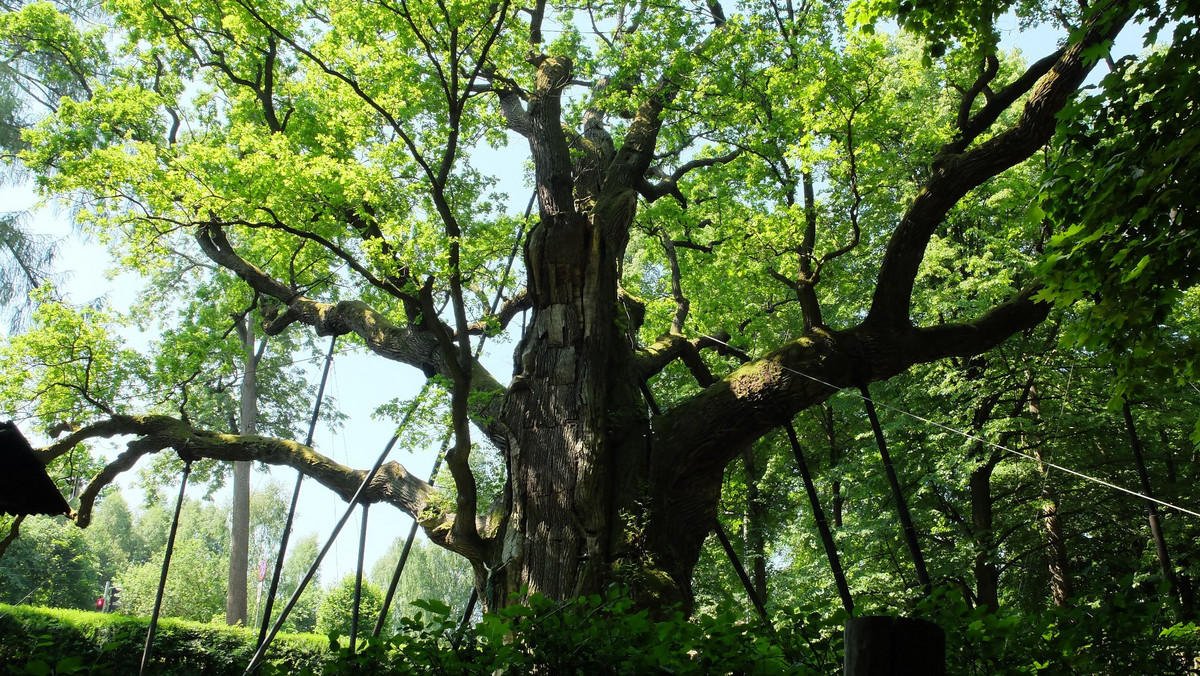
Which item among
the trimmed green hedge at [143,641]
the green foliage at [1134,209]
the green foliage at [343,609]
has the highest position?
the green foliage at [1134,209]

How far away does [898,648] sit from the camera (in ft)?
5.65

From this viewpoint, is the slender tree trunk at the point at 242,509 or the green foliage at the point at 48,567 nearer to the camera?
the slender tree trunk at the point at 242,509

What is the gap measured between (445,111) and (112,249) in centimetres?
565

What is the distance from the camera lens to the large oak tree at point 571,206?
19.0 feet

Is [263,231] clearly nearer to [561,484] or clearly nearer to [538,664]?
[561,484]

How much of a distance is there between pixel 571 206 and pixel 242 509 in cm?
1708

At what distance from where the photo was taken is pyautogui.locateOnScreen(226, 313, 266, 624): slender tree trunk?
1873 centimetres

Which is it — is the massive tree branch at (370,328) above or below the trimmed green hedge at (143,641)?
above

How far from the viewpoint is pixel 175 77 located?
10055 mm

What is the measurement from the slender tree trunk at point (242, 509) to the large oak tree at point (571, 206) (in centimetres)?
1078

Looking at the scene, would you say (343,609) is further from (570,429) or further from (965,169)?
(965,169)

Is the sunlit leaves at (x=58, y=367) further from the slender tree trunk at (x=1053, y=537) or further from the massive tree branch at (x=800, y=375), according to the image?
the slender tree trunk at (x=1053, y=537)

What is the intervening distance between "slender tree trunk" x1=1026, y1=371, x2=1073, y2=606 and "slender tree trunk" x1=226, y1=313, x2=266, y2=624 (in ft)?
52.5

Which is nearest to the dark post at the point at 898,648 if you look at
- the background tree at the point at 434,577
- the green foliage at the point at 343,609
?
the green foliage at the point at 343,609
